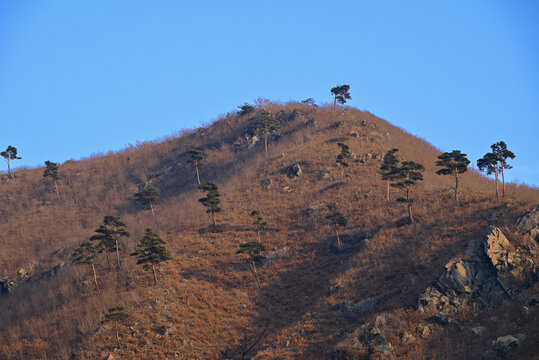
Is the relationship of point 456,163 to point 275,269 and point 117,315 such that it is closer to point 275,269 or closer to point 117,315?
point 275,269

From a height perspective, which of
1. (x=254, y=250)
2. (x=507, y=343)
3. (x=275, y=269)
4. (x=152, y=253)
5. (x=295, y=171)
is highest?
(x=295, y=171)

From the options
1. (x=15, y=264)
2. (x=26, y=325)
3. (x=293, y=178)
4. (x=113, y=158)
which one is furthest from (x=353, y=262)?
(x=113, y=158)

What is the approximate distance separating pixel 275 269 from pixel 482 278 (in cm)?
2415

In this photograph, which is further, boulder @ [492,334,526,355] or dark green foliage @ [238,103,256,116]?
dark green foliage @ [238,103,256,116]

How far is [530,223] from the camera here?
39.7m

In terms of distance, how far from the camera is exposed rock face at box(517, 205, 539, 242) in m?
Result: 38.8

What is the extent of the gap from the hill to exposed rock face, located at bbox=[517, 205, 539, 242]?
0.79 m

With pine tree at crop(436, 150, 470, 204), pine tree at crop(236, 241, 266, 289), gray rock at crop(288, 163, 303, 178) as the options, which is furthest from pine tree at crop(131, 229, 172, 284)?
pine tree at crop(436, 150, 470, 204)

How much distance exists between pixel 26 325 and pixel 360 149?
62455 millimetres

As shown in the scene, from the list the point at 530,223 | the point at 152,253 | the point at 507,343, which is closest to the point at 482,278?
the point at 530,223

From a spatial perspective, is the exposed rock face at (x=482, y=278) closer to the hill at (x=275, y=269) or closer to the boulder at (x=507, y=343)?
the hill at (x=275, y=269)

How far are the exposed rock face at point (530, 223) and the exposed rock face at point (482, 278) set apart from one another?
1.56m

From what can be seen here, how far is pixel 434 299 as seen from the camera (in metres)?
35.6

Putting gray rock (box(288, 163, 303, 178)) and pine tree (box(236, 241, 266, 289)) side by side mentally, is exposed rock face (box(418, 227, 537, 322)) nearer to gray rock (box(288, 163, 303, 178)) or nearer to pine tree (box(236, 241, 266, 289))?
pine tree (box(236, 241, 266, 289))
